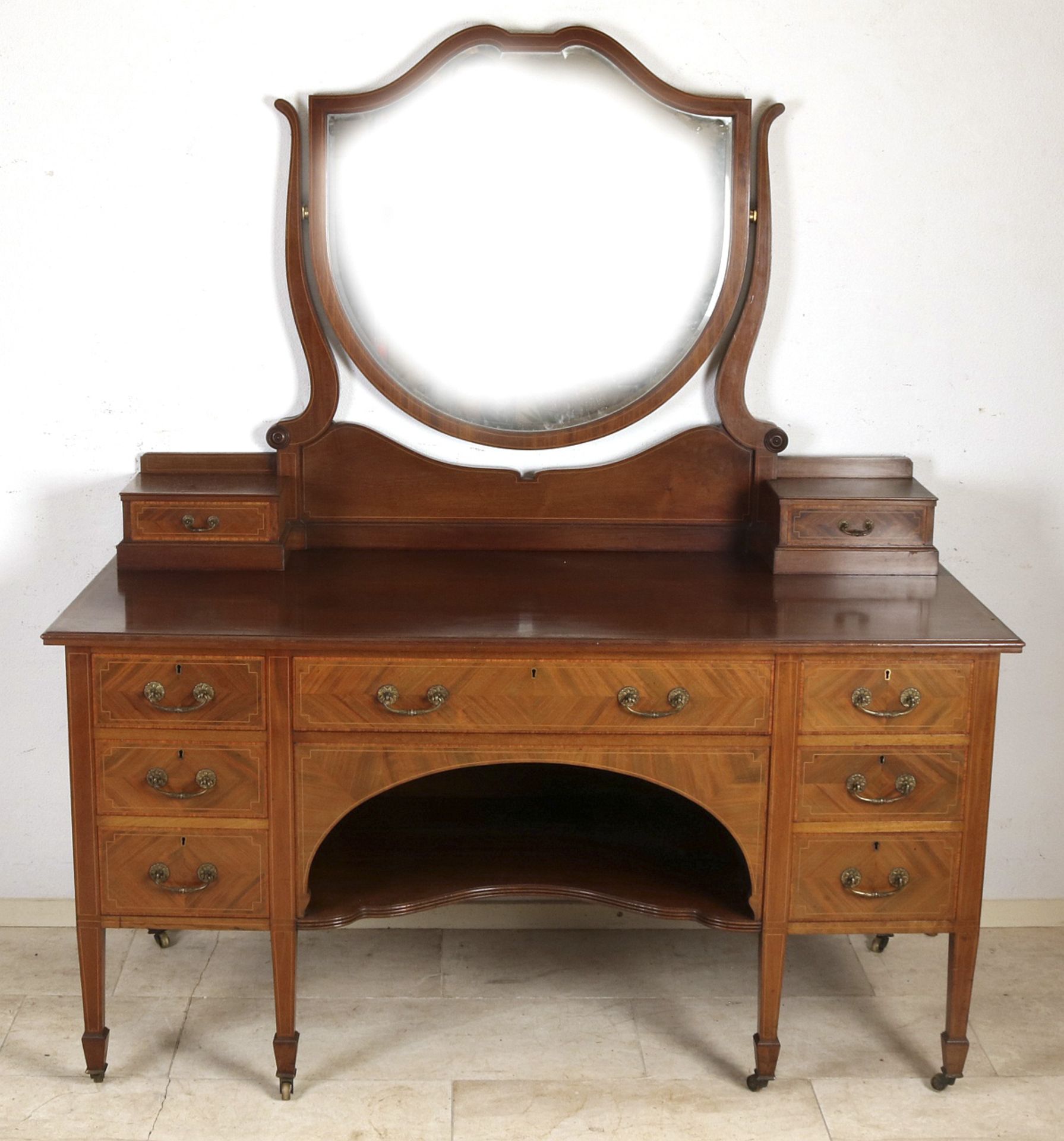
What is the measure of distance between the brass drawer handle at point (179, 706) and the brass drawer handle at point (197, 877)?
28cm

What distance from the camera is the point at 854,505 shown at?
2633mm

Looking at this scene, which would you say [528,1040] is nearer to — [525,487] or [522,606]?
[522,606]

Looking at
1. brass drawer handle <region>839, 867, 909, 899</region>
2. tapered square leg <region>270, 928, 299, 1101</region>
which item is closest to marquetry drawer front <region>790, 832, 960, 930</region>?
brass drawer handle <region>839, 867, 909, 899</region>

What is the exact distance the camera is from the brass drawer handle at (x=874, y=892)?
7.98ft

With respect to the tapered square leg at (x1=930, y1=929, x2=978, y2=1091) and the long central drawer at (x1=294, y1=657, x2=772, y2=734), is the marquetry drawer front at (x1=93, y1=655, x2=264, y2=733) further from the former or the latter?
the tapered square leg at (x1=930, y1=929, x2=978, y2=1091)

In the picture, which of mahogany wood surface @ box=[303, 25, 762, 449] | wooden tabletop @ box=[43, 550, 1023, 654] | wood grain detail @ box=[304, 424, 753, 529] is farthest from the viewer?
wood grain detail @ box=[304, 424, 753, 529]

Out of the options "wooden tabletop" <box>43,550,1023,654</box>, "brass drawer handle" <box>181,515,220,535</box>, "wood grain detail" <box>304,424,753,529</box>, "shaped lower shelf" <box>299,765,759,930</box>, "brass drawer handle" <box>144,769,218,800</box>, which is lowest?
"shaped lower shelf" <box>299,765,759,930</box>

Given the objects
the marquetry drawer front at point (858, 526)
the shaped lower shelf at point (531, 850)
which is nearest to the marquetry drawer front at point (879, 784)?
the shaped lower shelf at point (531, 850)

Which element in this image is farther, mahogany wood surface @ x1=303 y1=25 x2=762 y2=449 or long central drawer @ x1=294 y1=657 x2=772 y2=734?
mahogany wood surface @ x1=303 y1=25 x2=762 y2=449

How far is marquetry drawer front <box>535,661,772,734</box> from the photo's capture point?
2.33 metres

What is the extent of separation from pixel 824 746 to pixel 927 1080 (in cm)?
70

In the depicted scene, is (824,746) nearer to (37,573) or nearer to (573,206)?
(573,206)

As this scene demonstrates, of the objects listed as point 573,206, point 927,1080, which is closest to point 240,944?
point 927,1080

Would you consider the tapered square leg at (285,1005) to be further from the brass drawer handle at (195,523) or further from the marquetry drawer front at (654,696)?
the brass drawer handle at (195,523)
